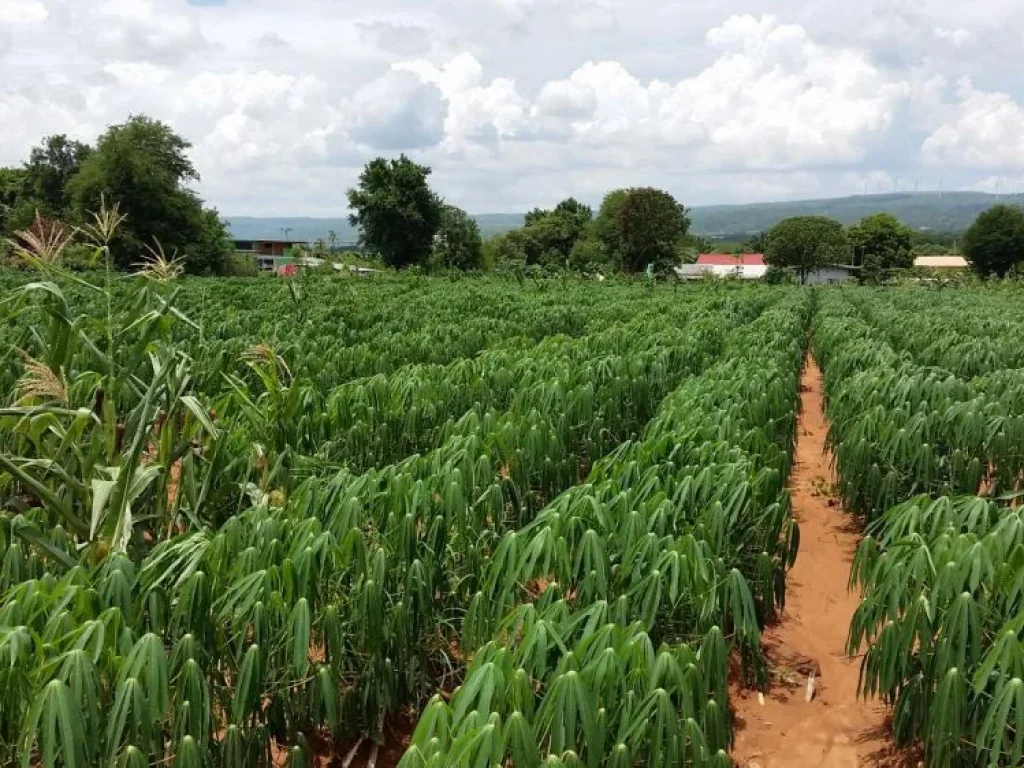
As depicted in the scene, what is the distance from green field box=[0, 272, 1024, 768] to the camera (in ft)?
7.01

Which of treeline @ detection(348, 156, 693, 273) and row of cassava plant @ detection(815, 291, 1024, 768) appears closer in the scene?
row of cassava plant @ detection(815, 291, 1024, 768)

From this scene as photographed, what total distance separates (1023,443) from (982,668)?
130 inches

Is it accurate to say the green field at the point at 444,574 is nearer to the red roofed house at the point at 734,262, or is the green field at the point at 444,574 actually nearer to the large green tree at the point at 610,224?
the large green tree at the point at 610,224

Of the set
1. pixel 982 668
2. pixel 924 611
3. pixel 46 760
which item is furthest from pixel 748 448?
pixel 46 760

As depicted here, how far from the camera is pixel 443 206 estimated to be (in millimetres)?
54812

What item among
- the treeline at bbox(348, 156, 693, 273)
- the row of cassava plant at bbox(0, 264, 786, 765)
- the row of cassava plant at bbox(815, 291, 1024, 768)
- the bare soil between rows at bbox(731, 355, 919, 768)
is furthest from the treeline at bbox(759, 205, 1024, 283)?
the row of cassava plant at bbox(0, 264, 786, 765)

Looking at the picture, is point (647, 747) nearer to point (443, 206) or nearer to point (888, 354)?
point (888, 354)

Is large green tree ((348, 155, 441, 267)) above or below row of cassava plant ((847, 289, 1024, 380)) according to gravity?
above

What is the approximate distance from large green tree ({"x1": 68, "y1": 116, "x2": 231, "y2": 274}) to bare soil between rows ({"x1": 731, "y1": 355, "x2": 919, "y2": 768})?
3925 centimetres

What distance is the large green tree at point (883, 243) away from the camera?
262 feet

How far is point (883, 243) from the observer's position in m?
80.4

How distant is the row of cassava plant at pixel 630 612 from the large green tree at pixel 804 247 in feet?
207

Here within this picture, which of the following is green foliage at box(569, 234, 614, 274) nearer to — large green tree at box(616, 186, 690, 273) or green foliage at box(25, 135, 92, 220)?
large green tree at box(616, 186, 690, 273)

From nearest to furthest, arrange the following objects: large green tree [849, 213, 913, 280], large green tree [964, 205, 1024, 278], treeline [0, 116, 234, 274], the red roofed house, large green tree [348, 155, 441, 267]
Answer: treeline [0, 116, 234, 274] → large green tree [348, 155, 441, 267] → large green tree [964, 205, 1024, 278] → large green tree [849, 213, 913, 280] → the red roofed house
